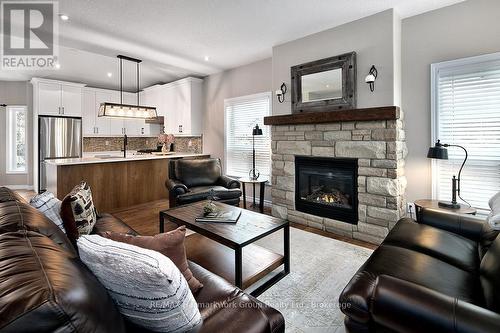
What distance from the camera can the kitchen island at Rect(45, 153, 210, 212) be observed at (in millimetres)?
4145

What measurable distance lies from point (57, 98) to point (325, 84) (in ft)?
19.6

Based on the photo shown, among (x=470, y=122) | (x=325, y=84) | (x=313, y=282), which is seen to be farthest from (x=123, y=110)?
(x=470, y=122)

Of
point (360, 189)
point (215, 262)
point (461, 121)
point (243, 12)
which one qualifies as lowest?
→ point (215, 262)

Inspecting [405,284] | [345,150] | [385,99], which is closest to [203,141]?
[345,150]

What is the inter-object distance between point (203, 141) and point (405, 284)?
5516mm

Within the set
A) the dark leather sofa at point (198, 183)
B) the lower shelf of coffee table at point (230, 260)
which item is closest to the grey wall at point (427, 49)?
the lower shelf of coffee table at point (230, 260)

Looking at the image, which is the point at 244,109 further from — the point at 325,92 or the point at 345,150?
the point at 345,150

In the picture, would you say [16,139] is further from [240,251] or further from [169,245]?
[169,245]

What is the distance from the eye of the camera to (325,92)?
3.66m

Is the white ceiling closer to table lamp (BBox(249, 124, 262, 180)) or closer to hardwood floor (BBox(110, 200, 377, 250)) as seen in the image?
table lamp (BBox(249, 124, 262, 180))

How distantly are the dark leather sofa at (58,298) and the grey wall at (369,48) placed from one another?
2939 mm

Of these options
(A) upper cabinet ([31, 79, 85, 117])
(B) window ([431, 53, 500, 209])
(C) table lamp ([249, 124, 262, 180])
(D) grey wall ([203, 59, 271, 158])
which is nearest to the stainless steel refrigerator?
(A) upper cabinet ([31, 79, 85, 117])

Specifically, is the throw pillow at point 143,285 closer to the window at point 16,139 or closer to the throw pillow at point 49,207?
the throw pillow at point 49,207

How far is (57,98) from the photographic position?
5926mm
